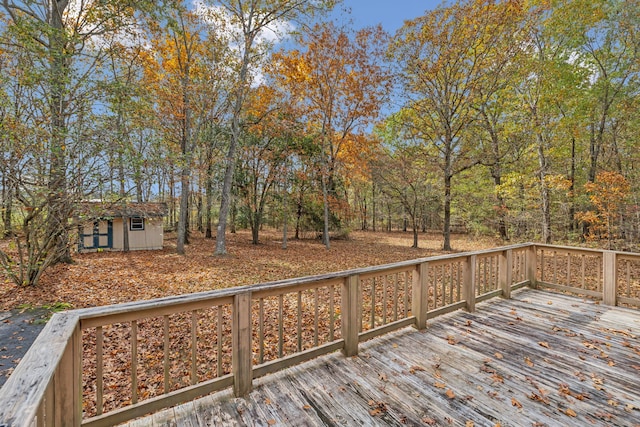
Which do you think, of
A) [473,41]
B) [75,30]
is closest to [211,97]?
[75,30]

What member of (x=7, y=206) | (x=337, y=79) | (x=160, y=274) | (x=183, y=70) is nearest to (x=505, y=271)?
(x=160, y=274)

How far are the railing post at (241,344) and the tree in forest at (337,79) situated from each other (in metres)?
11.0

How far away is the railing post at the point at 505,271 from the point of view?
4711 mm

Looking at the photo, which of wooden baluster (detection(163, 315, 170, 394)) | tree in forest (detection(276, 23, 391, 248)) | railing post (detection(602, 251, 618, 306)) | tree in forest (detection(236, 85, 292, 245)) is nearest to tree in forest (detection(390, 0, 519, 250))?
tree in forest (detection(276, 23, 391, 248))

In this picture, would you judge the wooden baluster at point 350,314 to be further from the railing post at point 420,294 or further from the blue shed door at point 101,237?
the blue shed door at point 101,237

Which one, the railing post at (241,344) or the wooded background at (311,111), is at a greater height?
the wooded background at (311,111)

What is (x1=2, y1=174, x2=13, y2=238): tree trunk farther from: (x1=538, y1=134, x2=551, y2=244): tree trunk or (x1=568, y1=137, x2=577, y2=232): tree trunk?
(x1=568, y1=137, x2=577, y2=232): tree trunk

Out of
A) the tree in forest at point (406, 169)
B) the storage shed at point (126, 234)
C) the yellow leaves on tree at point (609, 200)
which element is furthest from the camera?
the tree in forest at point (406, 169)

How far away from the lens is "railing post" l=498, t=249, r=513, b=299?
4711 mm

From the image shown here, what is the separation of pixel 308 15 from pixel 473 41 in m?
6.73

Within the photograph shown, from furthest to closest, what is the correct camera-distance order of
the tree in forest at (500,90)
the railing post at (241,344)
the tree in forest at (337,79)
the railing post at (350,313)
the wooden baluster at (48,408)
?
the tree in forest at (337,79)
the tree in forest at (500,90)
the railing post at (350,313)
the railing post at (241,344)
the wooden baluster at (48,408)

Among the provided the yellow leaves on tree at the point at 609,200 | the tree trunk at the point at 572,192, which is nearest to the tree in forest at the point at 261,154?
the yellow leaves on tree at the point at 609,200

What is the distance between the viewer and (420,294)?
143 inches

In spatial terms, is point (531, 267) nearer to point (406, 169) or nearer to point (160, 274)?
point (406, 169)
